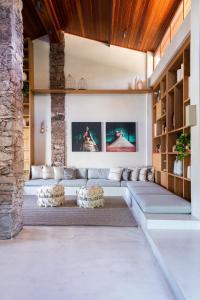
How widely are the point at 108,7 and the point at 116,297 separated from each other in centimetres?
570

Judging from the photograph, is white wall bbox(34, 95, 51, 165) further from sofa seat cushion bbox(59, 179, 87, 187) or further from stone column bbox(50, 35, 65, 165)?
sofa seat cushion bbox(59, 179, 87, 187)

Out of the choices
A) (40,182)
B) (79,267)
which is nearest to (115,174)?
(40,182)

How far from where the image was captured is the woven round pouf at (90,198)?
610 centimetres

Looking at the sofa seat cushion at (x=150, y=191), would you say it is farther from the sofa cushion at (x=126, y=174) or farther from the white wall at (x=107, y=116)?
the white wall at (x=107, y=116)

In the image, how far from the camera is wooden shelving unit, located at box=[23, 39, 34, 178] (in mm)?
8609

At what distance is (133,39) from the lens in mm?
7984

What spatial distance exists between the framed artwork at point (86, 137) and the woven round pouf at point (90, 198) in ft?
9.15

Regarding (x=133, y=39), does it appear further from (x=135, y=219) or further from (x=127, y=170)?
(x=135, y=219)

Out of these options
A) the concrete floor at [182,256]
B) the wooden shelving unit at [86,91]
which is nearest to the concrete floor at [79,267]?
the concrete floor at [182,256]

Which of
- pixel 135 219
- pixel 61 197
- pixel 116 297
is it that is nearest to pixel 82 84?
pixel 61 197

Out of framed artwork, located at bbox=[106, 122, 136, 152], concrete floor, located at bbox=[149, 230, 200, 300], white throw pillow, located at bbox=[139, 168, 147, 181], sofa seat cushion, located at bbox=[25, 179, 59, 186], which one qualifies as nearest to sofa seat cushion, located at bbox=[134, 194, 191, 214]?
concrete floor, located at bbox=[149, 230, 200, 300]

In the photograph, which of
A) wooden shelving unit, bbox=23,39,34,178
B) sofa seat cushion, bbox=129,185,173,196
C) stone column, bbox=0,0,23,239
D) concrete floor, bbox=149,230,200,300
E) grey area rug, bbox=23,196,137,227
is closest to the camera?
concrete floor, bbox=149,230,200,300

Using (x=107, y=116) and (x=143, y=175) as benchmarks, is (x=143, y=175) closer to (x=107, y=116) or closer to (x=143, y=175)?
(x=143, y=175)

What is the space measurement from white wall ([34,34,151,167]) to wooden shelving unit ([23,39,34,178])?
204 millimetres
